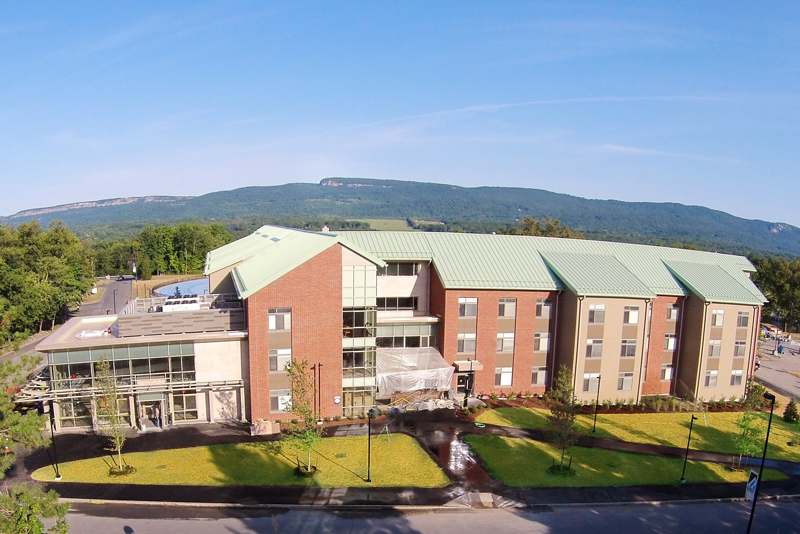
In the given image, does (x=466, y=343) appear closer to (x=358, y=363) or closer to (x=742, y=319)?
(x=358, y=363)

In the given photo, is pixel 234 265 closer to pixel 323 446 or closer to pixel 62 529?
pixel 323 446

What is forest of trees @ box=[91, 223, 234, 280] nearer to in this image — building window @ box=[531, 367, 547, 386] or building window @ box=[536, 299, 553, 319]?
building window @ box=[531, 367, 547, 386]

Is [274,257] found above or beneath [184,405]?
above

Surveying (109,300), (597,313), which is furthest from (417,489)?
(109,300)

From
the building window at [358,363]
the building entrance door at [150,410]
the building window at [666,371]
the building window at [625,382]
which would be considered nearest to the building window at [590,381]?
the building window at [625,382]

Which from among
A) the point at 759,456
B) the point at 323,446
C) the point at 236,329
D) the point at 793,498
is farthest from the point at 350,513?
the point at 759,456

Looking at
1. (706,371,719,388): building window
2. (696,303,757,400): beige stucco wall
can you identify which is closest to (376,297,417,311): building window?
(696,303,757,400): beige stucco wall
